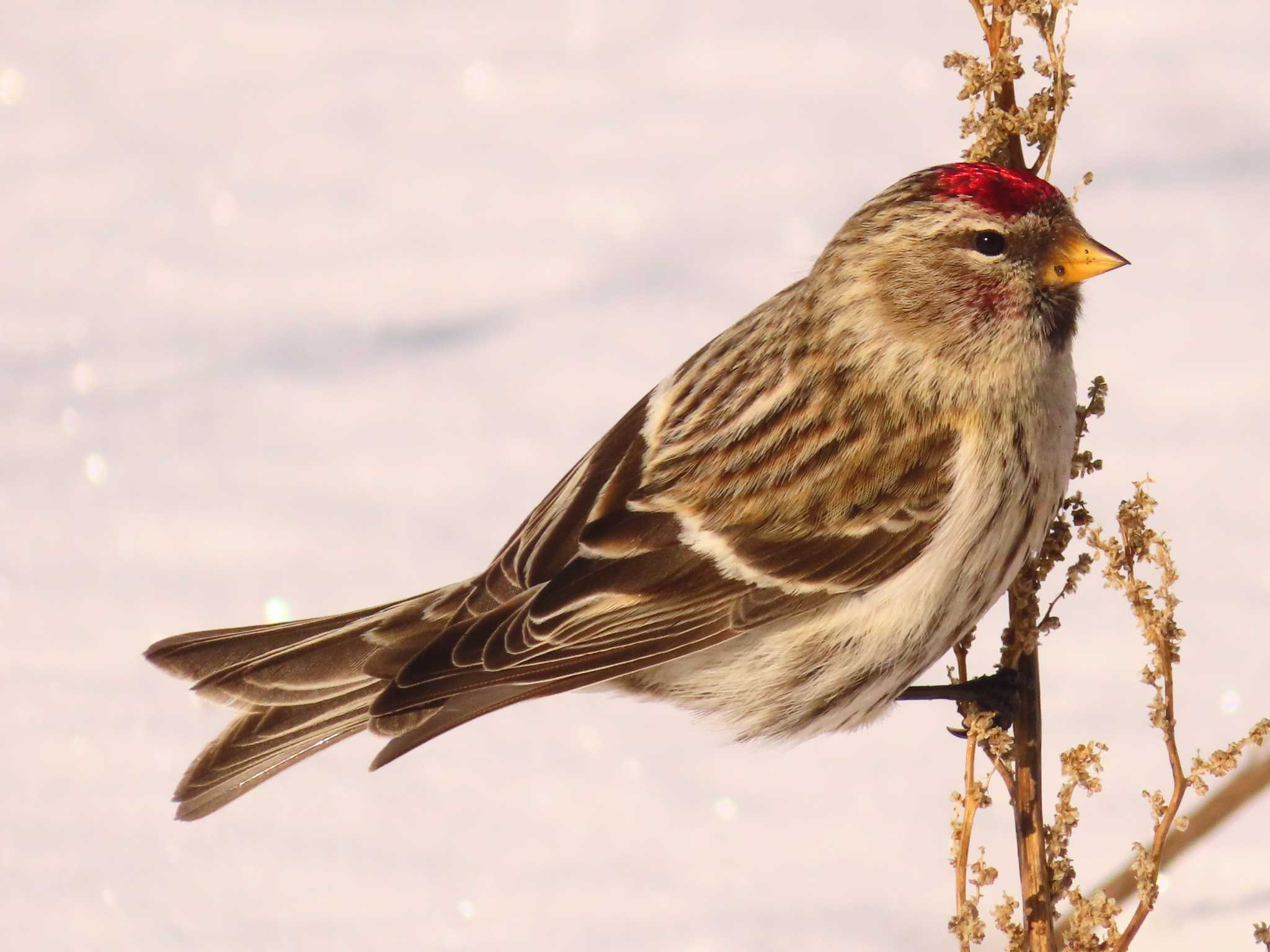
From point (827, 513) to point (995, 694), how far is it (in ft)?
1.04

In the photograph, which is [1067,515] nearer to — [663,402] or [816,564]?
[816,564]

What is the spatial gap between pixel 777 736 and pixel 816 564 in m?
0.31

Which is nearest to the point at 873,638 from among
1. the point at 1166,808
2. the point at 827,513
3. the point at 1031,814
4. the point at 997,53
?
the point at 827,513

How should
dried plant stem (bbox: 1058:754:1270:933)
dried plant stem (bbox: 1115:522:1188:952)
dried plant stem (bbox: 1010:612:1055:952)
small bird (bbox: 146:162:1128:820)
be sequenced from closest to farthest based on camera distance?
dried plant stem (bbox: 1115:522:1188:952) → dried plant stem (bbox: 1010:612:1055:952) → small bird (bbox: 146:162:1128:820) → dried plant stem (bbox: 1058:754:1270:933)

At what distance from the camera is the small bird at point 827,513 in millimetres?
2064

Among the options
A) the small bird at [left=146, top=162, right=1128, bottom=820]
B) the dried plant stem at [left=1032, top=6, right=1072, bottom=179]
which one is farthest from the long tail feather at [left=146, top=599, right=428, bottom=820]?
the dried plant stem at [left=1032, top=6, right=1072, bottom=179]

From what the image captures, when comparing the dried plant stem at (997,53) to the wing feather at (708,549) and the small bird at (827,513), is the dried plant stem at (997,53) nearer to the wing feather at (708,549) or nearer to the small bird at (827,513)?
the small bird at (827,513)

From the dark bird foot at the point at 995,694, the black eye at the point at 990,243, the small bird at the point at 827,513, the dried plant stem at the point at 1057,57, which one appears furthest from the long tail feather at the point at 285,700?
the dried plant stem at the point at 1057,57

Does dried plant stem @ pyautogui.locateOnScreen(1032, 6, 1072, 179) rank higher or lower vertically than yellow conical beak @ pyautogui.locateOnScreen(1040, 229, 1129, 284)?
higher

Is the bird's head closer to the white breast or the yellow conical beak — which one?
the yellow conical beak

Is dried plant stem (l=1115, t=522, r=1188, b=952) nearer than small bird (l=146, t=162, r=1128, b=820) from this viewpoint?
Yes

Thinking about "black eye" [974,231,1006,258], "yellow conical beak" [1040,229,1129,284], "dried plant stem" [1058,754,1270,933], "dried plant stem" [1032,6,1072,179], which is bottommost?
"dried plant stem" [1058,754,1270,933]

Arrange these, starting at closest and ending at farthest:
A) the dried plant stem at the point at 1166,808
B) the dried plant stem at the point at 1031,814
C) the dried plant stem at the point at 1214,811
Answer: the dried plant stem at the point at 1166,808
the dried plant stem at the point at 1031,814
the dried plant stem at the point at 1214,811

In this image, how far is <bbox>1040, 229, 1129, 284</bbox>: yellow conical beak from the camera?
6.63ft
